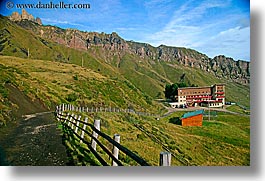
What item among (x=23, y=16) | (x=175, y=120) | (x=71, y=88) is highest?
(x=23, y=16)

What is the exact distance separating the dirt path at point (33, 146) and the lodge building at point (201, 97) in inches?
117

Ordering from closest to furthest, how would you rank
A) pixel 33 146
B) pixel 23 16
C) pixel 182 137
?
1. pixel 33 146
2. pixel 23 16
3. pixel 182 137

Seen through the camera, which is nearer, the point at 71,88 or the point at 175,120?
the point at 175,120

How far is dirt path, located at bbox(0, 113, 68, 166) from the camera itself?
5868mm

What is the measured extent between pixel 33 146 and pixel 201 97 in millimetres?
3902

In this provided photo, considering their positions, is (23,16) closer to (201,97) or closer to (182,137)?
(201,97)

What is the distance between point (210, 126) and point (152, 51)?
104 inches

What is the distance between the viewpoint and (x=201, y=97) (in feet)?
25.1

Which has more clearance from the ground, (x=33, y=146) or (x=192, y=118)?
(x=192, y=118)

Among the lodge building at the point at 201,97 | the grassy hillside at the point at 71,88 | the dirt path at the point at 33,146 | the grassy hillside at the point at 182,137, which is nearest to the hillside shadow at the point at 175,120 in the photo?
the grassy hillside at the point at 182,137

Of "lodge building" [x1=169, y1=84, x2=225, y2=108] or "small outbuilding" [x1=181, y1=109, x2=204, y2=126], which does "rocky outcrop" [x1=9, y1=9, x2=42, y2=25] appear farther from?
"small outbuilding" [x1=181, y1=109, x2=204, y2=126]

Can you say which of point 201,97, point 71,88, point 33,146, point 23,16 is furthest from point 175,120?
point 23,16

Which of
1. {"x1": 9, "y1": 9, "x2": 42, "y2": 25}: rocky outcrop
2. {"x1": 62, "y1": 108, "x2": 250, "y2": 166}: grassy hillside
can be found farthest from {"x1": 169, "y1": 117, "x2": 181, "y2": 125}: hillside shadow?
{"x1": 9, "y1": 9, "x2": 42, "y2": 25}: rocky outcrop

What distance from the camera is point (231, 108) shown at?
7418 mm
